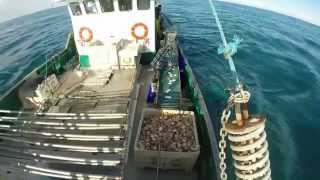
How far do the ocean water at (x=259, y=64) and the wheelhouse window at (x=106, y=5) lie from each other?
670cm

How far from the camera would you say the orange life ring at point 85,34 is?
13.7 metres

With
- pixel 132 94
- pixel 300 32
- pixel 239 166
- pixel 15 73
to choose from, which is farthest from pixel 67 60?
pixel 300 32

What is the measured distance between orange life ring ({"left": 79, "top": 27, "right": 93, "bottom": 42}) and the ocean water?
6.73 meters

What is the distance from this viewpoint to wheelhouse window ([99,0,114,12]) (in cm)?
1324

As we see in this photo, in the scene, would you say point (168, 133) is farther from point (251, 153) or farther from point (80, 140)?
point (251, 153)

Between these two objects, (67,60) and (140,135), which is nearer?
(140,135)

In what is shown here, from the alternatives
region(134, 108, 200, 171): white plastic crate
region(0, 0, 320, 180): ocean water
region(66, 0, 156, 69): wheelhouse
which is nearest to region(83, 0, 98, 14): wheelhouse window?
region(66, 0, 156, 69): wheelhouse

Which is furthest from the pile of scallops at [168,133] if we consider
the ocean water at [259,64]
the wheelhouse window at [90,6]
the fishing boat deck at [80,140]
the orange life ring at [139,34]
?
the wheelhouse window at [90,6]

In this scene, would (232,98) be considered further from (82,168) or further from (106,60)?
(106,60)

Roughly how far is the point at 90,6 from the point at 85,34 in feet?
4.22

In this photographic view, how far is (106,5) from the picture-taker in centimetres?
1336

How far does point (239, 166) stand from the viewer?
4.09 meters

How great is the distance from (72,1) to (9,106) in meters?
5.19

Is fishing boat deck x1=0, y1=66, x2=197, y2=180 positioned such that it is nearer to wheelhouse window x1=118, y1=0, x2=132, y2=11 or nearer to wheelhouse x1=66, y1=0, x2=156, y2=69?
wheelhouse x1=66, y1=0, x2=156, y2=69
